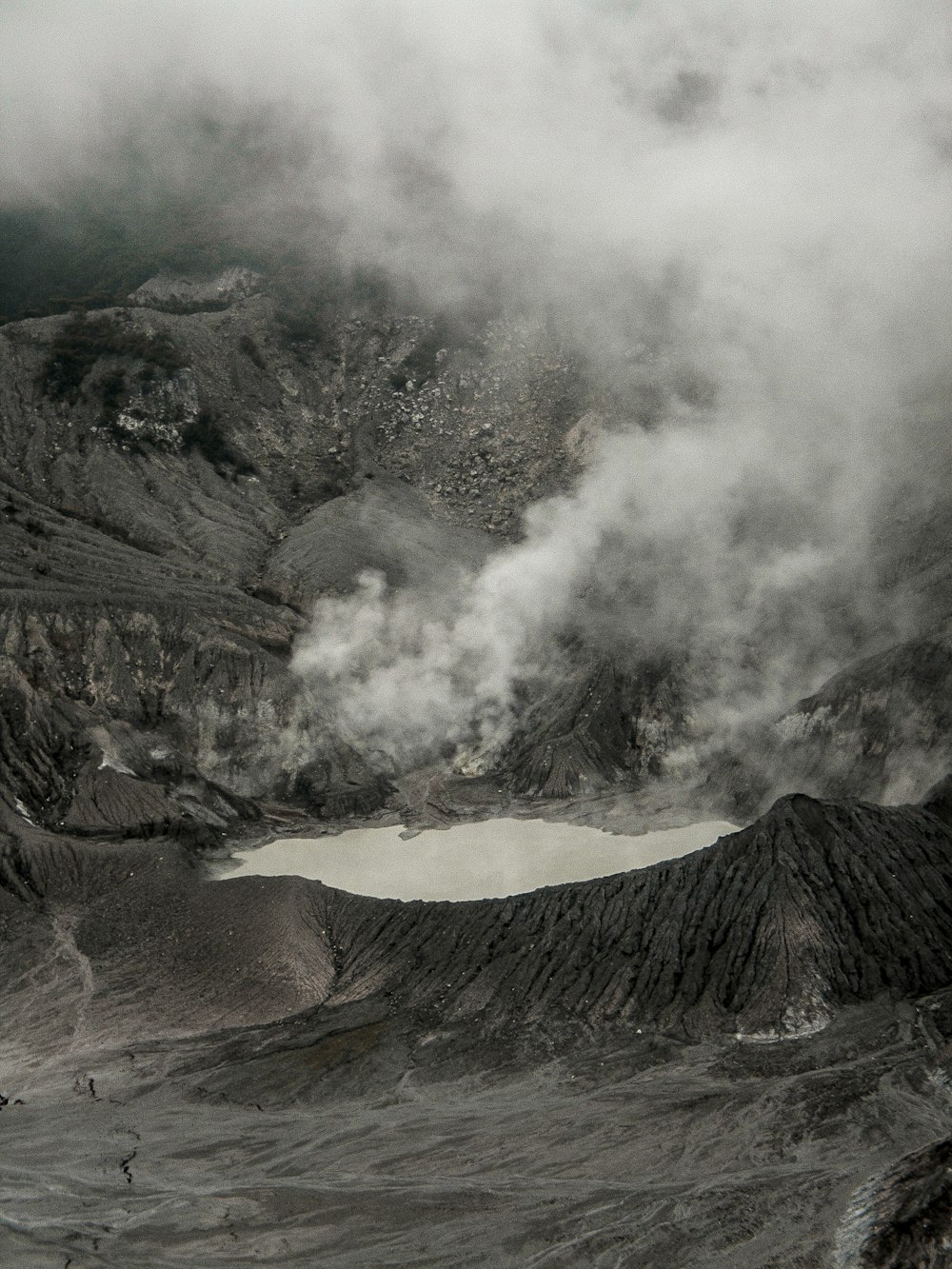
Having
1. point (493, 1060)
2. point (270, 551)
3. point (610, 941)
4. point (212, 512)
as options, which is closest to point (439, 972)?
point (493, 1060)

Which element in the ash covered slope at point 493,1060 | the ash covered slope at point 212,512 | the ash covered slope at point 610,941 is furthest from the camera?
the ash covered slope at point 212,512

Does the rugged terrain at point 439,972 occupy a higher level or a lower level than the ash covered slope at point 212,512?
lower

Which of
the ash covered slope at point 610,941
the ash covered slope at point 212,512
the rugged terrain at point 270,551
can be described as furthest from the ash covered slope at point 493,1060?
the ash covered slope at point 212,512

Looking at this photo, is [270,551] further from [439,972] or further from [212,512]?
[439,972]

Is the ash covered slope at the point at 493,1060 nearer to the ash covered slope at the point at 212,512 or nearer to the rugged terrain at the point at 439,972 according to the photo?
the rugged terrain at the point at 439,972

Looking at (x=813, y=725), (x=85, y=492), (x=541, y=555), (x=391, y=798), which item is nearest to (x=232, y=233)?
(x=85, y=492)

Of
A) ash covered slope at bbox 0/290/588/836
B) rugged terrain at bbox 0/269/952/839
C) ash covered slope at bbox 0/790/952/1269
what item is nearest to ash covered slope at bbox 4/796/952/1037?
ash covered slope at bbox 0/790/952/1269

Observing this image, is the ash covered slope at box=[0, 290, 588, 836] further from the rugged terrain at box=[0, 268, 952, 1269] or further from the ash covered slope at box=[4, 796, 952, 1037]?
the ash covered slope at box=[4, 796, 952, 1037]

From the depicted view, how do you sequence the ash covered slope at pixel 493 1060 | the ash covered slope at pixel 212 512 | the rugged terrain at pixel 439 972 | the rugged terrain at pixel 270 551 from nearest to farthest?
the ash covered slope at pixel 493 1060 < the rugged terrain at pixel 439 972 < the rugged terrain at pixel 270 551 < the ash covered slope at pixel 212 512

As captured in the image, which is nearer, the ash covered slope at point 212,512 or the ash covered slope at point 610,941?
the ash covered slope at point 610,941

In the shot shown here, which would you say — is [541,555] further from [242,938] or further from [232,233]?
[232,233]
